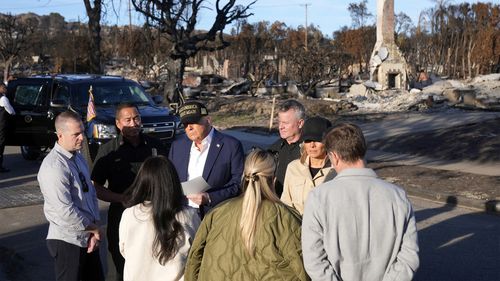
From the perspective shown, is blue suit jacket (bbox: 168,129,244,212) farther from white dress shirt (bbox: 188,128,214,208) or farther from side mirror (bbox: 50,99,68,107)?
side mirror (bbox: 50,99,68,107)

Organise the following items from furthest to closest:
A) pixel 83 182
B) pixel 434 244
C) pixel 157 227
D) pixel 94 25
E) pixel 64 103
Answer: pixel 94 25 → pixel 64 103 → pixel 434 244 → pixel 83 182 → pixel 157 227

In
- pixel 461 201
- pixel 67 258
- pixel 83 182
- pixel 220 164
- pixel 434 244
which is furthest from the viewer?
pixel 461 201

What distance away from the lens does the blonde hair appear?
3.55 metres

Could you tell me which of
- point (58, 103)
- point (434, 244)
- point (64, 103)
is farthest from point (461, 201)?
point (58, 103)

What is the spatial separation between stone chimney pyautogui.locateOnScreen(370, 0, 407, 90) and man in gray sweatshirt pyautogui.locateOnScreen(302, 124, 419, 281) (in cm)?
3783

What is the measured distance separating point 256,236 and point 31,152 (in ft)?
45.4

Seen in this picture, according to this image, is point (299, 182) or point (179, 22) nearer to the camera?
point (299, 182)

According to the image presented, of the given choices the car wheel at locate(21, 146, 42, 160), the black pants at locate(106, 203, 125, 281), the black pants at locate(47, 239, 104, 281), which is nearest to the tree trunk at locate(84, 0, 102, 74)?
the car wheel at locate(21, 146, 42, 160)

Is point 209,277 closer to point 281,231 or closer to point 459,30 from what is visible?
point 281,231

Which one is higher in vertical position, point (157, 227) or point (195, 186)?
point (195, 186)

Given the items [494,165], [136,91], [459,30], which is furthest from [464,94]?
[459,30]

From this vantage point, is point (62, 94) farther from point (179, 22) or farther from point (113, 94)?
Answer: point (179, 22)

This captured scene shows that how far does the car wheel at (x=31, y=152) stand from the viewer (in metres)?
16.2

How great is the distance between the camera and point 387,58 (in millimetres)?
42688
